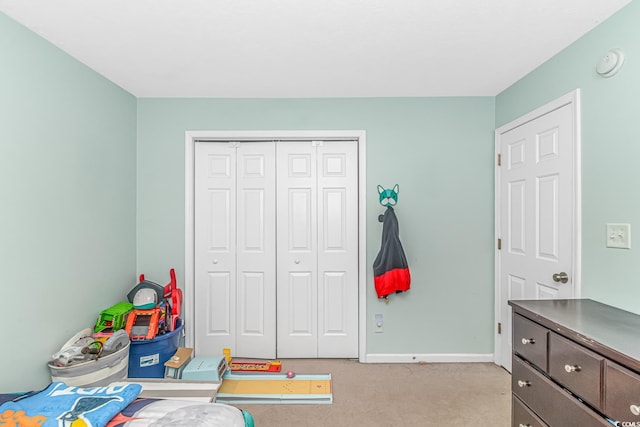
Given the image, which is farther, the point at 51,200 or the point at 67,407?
the point at 51,200

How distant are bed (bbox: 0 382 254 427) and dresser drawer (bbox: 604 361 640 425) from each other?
4.56 ft

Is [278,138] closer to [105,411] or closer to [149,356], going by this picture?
[149,356]

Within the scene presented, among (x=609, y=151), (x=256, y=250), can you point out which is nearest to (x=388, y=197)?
(x=256, y=250)

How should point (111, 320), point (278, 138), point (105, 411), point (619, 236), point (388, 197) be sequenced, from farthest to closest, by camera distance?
1. point (278, 138)
2. point (388, 197)
3. point (111, 320)
4. point (619, 236)
5. point (105, 411)

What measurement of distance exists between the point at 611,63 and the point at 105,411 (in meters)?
2.86

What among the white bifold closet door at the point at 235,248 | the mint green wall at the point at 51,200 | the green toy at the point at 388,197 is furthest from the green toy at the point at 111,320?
the green toy at the point at 388,197

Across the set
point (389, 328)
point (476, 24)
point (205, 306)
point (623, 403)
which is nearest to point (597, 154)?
point (476, 24)

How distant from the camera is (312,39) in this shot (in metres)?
1.89

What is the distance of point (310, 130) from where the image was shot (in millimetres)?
2852

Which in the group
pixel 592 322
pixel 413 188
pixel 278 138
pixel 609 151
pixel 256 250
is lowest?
pixel 592 322

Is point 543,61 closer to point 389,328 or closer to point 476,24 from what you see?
point 476,24

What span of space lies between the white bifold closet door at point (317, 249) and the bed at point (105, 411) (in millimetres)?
1569

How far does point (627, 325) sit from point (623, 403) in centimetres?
44

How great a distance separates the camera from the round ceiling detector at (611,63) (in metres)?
1.61
